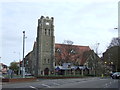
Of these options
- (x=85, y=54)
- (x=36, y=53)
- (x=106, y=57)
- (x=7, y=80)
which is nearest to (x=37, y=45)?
(x=36, y=53)

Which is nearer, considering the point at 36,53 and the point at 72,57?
the point at 72,57

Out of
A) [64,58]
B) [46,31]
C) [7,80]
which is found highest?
[46,31]

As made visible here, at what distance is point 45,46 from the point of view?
370 ft

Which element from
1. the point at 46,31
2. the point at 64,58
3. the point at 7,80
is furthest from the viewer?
the point at 46,31

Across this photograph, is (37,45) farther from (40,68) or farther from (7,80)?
(7,80)

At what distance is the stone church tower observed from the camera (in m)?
111

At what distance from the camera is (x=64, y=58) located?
345 ft

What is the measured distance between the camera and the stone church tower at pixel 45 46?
11125 cm

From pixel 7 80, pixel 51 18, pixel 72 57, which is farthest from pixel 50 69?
pixel 7 80

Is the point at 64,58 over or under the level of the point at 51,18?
under

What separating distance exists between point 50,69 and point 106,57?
72.8 feet

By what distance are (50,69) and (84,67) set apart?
14697 millimetres

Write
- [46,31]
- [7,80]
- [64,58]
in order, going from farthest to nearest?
1. [46,31]
2. [64,58]
3. [7,80]

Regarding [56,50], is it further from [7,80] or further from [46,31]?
[7,80]
